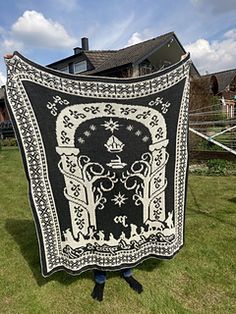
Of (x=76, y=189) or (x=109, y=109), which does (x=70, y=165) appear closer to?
(x=76, y=189)

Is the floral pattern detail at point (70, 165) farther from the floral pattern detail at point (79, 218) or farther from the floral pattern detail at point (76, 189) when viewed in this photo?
the floral pattern detail at point (79, 218)

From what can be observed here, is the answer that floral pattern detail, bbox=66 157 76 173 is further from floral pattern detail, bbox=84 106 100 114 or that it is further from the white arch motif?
floral pattern detail, bbox=84 106 100 114

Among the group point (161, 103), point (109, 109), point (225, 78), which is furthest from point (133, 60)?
point (225, 78)

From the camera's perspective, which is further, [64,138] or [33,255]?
[33,255]

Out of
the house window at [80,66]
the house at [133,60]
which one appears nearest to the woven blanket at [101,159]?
the house at [133,60]

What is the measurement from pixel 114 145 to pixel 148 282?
1.33 meters

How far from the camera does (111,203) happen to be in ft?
6.70

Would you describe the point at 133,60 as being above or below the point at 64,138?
above

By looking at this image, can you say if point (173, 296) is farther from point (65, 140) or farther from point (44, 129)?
point (44, 129)

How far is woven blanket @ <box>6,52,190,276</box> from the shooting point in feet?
6.10

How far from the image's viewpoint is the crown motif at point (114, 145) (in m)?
1.96

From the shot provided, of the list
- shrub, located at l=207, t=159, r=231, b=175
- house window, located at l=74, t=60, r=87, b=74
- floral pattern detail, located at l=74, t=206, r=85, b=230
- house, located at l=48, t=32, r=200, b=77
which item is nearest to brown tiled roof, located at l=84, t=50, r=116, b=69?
house, located at l=48, t=32, r=200, b=77

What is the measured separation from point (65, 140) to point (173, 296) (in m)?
1.54

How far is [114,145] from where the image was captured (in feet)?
6.45
